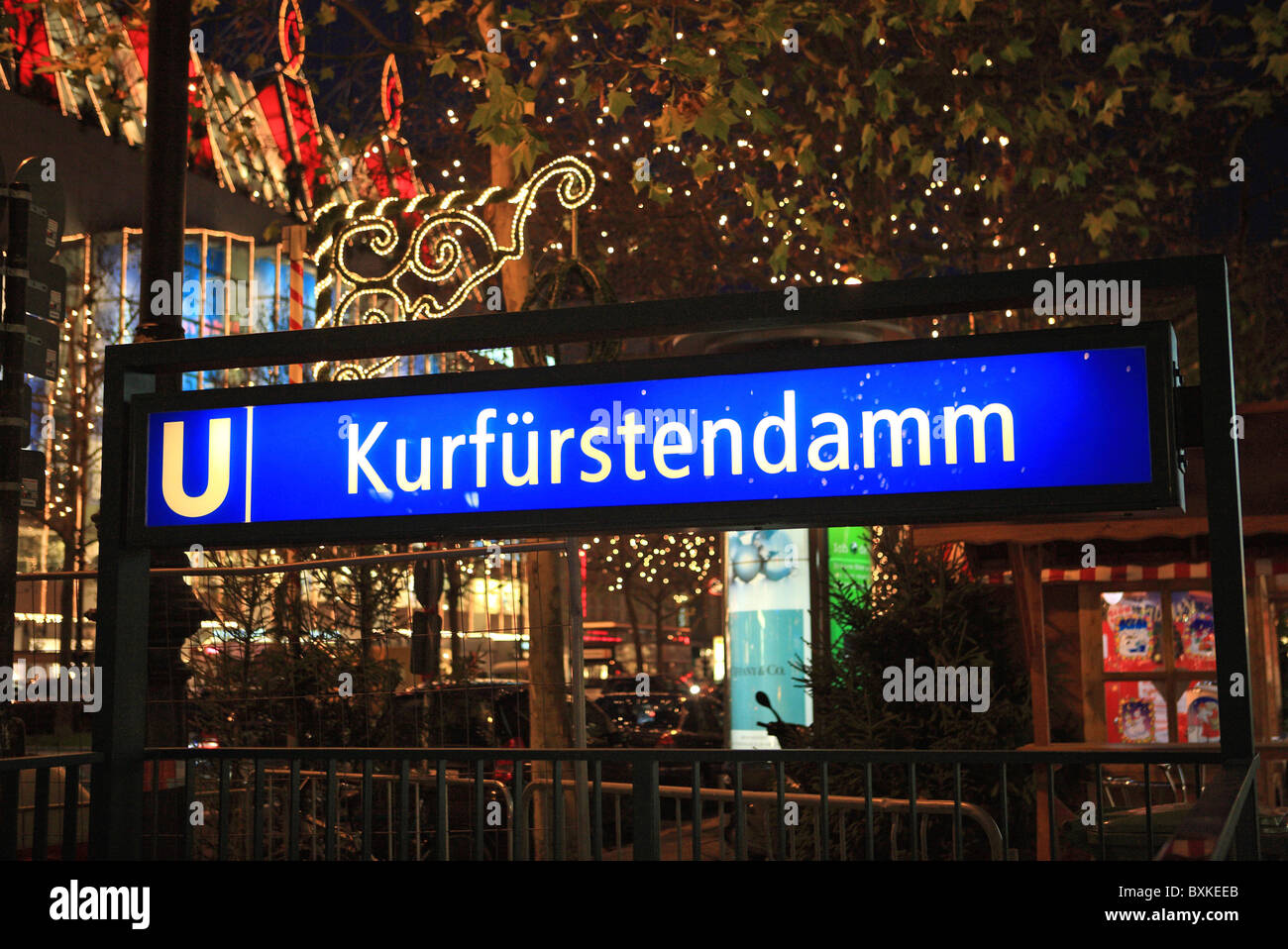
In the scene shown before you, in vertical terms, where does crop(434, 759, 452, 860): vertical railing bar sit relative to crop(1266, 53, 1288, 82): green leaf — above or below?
below

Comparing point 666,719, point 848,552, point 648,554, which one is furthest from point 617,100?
point 648,554

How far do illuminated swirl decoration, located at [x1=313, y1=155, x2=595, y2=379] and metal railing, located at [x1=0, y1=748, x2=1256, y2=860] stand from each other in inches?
139

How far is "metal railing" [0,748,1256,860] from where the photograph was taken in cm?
441

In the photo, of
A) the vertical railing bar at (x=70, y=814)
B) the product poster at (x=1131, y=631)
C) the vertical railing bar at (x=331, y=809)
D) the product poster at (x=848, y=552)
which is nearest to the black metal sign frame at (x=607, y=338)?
the vertical railing bar at (x=70, y=814)

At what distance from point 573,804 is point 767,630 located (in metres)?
6.55

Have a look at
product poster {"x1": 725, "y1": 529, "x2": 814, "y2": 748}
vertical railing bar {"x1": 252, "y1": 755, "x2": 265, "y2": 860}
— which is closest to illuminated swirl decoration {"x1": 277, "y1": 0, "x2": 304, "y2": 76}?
product poster {"x1": 725, "y1": 529, "x2": 814, "y2": 748}

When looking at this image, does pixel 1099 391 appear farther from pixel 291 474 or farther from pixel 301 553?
pixel 301 553

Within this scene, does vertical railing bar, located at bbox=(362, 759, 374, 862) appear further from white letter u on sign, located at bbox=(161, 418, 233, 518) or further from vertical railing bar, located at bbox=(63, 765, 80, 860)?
white letter u on sign, located at bbox=(161, 418, 233, 518)

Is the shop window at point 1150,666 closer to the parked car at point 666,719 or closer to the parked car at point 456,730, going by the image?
the parked car at point 456,730

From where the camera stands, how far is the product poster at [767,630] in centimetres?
1647

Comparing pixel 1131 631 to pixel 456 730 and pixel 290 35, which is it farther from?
pixel 290 35

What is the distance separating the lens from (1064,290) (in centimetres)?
377
